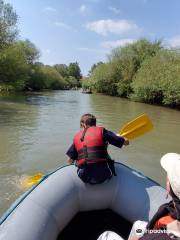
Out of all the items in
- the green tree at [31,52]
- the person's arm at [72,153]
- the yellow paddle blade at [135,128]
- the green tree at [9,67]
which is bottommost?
the person's arm at [72,153]

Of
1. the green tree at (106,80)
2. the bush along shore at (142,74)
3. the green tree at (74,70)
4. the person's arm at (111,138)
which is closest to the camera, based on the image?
the person's arm at (111,138)

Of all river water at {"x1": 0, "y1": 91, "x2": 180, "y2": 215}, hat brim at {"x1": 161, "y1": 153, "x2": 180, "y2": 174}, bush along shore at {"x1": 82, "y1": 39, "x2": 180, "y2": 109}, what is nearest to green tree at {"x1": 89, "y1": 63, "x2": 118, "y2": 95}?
bush along shore at {"x1": 82, "y1": 39, "x2": 180, "y2": 109}

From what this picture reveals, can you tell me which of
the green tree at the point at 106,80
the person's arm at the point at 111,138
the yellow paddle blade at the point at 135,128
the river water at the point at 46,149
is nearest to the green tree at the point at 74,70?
the green tree at the point at 106,80

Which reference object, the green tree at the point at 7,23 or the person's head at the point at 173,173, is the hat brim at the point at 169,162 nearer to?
the person's head at the point at 173,173

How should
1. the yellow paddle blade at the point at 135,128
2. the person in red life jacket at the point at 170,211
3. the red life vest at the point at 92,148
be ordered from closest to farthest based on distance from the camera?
the person in red life jacket at the point at 170,211, the red life vest at the point at 92,148, the yellow paddle blade at the point at 135,128

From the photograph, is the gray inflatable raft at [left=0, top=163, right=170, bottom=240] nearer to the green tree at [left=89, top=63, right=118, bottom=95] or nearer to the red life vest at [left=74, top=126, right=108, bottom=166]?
the red life vest at [left=74, top=126, right=108, bottom=166]

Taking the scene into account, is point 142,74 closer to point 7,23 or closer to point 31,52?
point 7,23

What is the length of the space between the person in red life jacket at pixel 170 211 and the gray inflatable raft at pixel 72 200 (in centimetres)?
95

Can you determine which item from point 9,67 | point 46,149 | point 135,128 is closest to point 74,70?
point 9,67

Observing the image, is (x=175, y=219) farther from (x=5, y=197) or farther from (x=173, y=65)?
(x=173, y=65)

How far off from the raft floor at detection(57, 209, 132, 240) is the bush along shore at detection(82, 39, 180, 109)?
57.5 feet

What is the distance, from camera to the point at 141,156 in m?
7.37

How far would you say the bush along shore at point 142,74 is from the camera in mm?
21492

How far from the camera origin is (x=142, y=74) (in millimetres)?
25578
